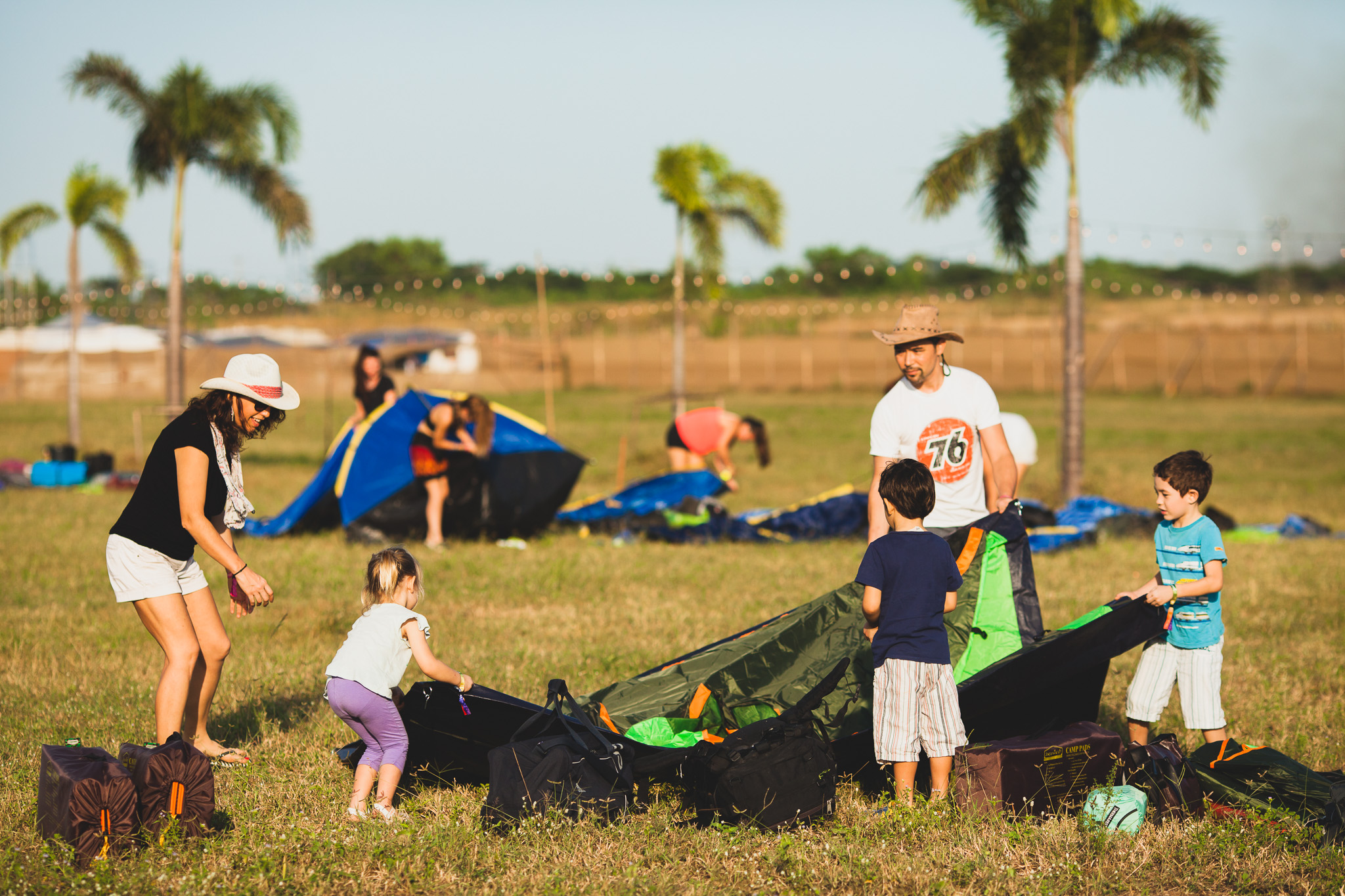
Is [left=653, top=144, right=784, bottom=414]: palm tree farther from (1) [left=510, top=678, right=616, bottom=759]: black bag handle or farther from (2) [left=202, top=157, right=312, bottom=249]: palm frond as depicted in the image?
(1) [left=510, top=678, right=616, bottom=759]: black bag handle

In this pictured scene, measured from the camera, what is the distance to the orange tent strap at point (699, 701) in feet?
15.1

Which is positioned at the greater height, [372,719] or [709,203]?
[709,203]

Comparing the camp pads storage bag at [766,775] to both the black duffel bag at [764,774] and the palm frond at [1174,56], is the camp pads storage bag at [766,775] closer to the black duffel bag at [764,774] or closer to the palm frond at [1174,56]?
the black duffel bag at [764,774]

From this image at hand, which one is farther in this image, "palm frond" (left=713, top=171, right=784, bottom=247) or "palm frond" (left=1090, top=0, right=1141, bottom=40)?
"palm frond" (left=713, top=171, right=784, bottom=247)

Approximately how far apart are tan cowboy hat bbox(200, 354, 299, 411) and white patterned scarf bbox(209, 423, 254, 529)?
0.19 metres

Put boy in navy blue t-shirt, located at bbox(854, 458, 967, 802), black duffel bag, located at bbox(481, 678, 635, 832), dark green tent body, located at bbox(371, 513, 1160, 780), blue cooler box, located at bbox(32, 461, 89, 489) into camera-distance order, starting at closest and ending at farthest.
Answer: black duffel bag, located at bbox(481, 678, 635, 832) → boy in navy blue t-shirt, located at bbox(854, 458, 967, 802) → dark green tent body, located at bbox(371, 513, 1160, 780) → blue cooler box, located at bbox(32, 461, 89, 489)

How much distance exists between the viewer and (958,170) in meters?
13.1

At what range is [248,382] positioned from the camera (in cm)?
451

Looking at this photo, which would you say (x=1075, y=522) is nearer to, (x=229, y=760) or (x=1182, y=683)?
(x=1182, y=683)

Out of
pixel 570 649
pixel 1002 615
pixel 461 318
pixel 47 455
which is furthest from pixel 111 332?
pixel 1002 615

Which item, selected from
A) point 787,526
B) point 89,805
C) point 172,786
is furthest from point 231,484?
point 787,526

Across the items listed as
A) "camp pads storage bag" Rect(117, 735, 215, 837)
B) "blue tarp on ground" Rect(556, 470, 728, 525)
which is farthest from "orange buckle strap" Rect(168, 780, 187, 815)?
"blue tarp on ground" Rect(556, 470, 728, 525)

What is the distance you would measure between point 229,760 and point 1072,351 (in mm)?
10798

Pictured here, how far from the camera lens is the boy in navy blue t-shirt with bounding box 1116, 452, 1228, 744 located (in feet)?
15.1
